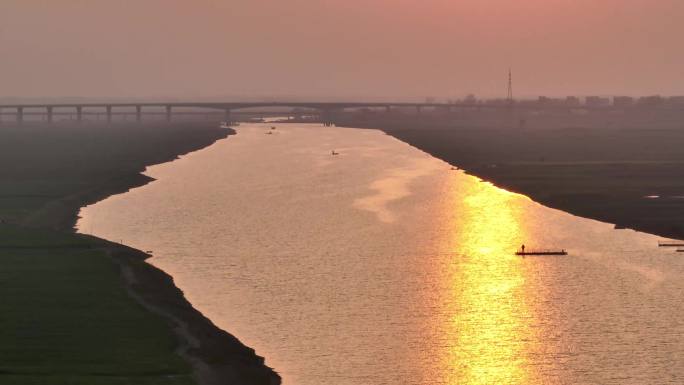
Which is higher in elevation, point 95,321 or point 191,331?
point 95,321

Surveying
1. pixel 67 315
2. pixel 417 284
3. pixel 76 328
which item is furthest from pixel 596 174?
pixel 76 328

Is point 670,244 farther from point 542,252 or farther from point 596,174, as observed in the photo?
point 596,174

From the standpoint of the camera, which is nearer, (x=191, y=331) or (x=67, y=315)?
(x=191, y=331)

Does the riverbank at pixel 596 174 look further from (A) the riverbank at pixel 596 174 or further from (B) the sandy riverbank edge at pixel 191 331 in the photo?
(B) the sandy riverbank edge at pixel 191 331

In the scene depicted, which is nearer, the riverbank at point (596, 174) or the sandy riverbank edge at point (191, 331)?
the sandy riverbank edge at point (191, 331)

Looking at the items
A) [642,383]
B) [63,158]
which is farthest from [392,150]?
[642,383]

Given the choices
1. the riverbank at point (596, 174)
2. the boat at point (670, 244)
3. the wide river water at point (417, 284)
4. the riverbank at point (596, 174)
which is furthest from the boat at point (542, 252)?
the riverbank at point (596, 174)
